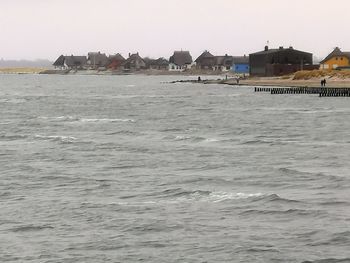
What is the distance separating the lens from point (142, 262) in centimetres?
2670

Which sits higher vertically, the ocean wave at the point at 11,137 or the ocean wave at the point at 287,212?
the ocean wave at the point at 287,212

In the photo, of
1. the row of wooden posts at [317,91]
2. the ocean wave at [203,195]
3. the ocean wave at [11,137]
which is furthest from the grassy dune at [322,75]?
the ocean wave at [203,195]

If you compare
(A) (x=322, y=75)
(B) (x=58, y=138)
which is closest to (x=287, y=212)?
(B) (x=58, y=138)

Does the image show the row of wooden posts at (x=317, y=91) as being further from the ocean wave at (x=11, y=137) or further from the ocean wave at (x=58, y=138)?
the ocean wave at (x=11, y=137)

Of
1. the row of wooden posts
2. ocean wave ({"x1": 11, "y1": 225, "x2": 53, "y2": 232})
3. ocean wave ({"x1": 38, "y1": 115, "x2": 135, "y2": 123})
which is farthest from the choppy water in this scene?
the row of wooden posts

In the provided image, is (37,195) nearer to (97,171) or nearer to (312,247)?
(97,171)

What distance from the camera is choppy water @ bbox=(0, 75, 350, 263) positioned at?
2828cm

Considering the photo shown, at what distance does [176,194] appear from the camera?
37.8 m

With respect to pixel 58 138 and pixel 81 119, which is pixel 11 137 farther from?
pixel 81 119

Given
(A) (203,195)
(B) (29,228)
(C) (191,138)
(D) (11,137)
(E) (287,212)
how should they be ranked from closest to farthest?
(B) (29,228) → (E) (287,212) → (A) (203,195) → (C) (191,138) → (D) (11,137)

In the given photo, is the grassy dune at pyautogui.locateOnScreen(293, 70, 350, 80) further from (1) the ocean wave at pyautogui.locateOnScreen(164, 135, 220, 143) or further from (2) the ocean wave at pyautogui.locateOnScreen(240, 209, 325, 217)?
(2) the ocean wave at pyautogui.locateOnScreen(240, 209, 325, 217)

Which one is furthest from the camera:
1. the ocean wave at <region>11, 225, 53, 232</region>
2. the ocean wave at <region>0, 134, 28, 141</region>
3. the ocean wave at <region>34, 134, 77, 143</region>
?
the ocean wave at <region>0, 134, 28, 141</region>

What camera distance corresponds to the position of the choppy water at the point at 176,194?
28.3m

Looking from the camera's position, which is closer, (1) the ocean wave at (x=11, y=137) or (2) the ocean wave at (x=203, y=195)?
(2) the ocean wave at (x=203, y=195)
